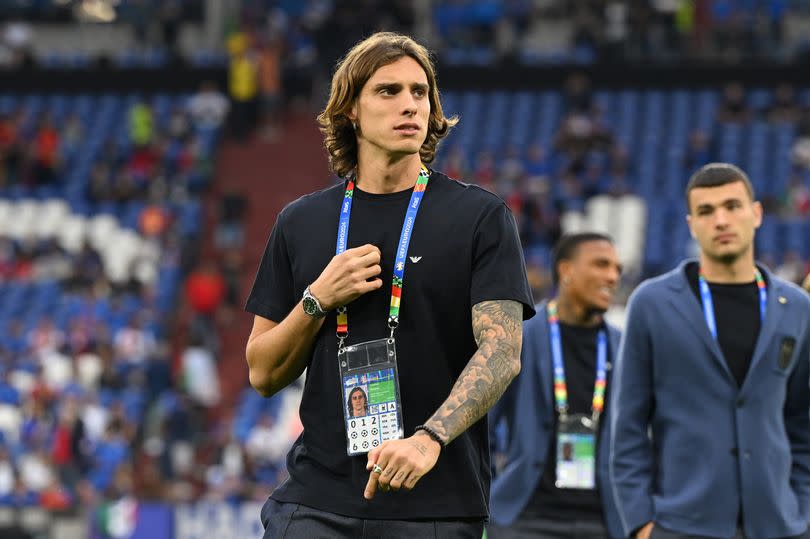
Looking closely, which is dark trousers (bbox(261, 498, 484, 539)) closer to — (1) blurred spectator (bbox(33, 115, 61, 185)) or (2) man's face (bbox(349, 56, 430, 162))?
(2) man's face (bbox(349, 56, 430, 162))

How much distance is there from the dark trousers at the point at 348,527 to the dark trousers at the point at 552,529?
290cm

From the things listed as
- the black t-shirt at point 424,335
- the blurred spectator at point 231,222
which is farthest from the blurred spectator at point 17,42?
the black t-shirt at point 424,335

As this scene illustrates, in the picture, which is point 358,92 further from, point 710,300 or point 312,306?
point 710,300

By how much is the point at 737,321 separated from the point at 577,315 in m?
2.00

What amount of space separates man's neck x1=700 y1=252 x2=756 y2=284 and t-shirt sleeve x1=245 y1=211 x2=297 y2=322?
1.93m

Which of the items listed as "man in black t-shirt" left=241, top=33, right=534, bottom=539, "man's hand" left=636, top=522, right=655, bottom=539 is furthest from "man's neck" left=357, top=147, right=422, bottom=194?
"man's hand" left=636, top=522, right=655, bottom=539

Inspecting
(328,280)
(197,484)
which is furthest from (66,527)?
(328,280)

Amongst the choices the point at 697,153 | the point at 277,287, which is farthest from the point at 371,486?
the point at 697,153

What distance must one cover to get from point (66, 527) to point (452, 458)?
41.0 ft

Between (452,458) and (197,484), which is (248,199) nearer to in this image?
(197,484)

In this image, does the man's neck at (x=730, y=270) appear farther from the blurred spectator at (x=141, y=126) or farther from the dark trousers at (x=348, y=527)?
the blurred spectator at (x=141, y=126)

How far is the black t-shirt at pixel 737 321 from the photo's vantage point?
224 inches

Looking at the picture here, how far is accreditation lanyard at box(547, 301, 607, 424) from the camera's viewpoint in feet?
24.1

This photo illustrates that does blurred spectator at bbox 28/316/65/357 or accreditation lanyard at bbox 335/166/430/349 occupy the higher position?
accreditation lanyard at bbox 335/166/430/349
